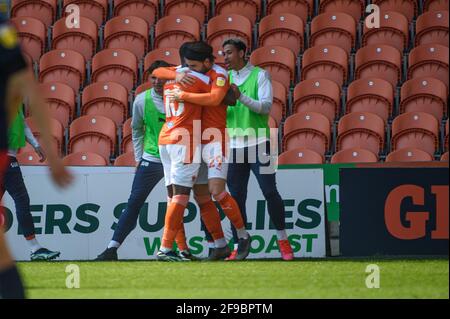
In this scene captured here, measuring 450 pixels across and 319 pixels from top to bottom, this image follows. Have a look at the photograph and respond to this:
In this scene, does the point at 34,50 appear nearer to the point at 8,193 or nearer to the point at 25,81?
the point at 8,193

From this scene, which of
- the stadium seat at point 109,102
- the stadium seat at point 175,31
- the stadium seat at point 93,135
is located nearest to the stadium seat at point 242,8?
the stadium seat at point 175,31

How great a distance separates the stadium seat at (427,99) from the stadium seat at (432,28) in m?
1.02

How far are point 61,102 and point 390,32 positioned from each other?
421 centimetres

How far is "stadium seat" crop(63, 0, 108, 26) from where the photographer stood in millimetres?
15117

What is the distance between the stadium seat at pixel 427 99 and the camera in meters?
13.2

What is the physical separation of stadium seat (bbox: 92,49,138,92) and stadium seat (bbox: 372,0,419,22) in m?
3.27

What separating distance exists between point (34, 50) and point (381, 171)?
6.18m

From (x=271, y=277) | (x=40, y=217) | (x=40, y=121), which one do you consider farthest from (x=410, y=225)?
(x=40, y=121)

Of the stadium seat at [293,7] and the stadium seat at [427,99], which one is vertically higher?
the stadium seat at [293,7]

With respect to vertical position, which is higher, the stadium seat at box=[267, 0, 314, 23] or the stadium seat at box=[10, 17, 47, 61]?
the stadium seat at box=[267, 0, 314, 23]

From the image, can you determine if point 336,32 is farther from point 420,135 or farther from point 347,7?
point 420,135

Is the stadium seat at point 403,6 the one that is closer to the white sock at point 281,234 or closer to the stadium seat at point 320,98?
the stadium seat at point 320,98

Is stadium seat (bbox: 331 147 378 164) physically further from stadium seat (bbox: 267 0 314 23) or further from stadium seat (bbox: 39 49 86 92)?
stadium seat (bbox: 39 49 86 92)

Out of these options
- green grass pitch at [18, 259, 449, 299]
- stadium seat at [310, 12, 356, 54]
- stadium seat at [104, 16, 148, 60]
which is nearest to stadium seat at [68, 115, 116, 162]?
stadium seat at [104, 16, 148, 60]
